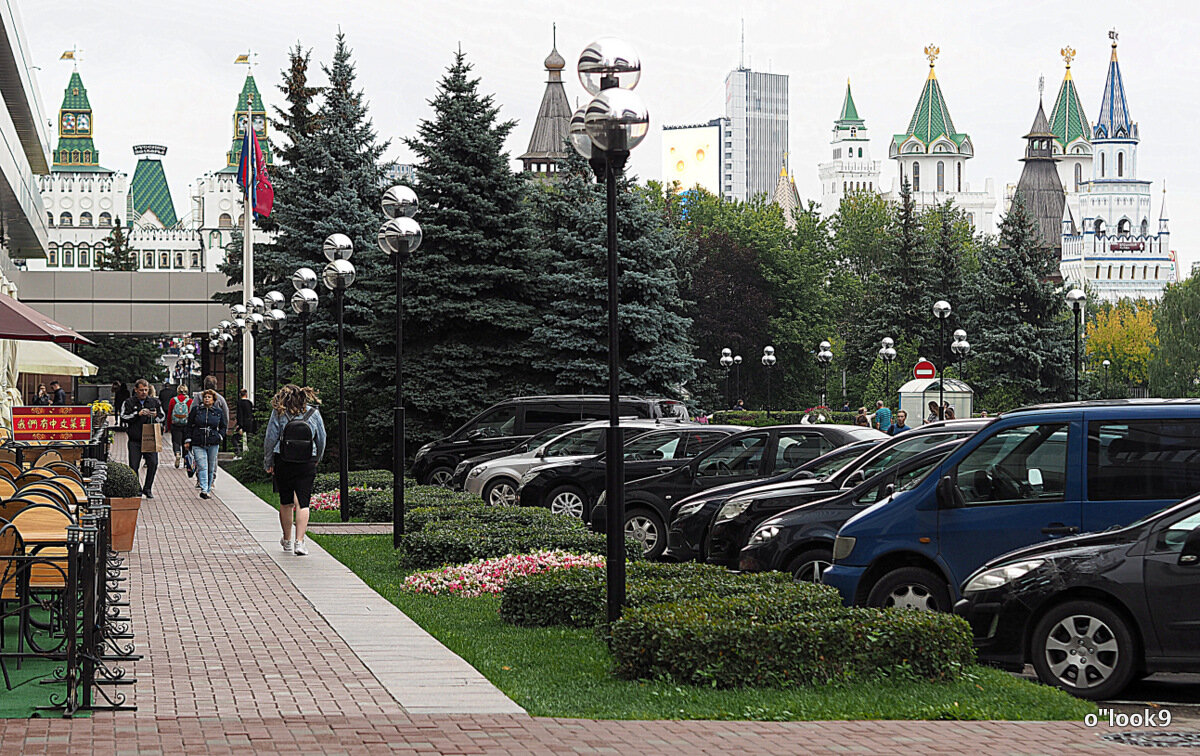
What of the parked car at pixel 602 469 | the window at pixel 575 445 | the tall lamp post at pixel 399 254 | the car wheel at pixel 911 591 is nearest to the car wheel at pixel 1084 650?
the car wheel at pixel 911 591

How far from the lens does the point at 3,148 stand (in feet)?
115

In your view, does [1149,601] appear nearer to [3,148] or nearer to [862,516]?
[862,516]

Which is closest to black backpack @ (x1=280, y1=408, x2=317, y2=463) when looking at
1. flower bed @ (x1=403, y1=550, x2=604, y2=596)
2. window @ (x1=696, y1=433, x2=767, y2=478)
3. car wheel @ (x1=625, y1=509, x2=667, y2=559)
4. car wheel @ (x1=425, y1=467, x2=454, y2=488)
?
flower bed @ (x1=403, y1=550, x2=604, y2=596)

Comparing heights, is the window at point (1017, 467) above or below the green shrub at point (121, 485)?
above

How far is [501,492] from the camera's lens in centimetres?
2178

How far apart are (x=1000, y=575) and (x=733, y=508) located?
501 centimetres

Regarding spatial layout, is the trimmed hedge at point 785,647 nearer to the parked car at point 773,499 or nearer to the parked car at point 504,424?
the parked car at point 773,499

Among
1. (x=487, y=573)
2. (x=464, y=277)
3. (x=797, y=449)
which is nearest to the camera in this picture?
(x=487, y=573)

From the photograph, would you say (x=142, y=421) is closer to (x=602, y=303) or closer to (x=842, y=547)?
(x=602, y=303)

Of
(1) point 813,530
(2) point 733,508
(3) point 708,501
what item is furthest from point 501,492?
(1) point 813,530

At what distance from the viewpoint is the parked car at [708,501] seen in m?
15.2

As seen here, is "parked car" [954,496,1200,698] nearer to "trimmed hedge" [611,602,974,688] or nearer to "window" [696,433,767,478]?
"trimmed hedge" [611,602,974,688]

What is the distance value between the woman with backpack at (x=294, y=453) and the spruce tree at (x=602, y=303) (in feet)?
65.2

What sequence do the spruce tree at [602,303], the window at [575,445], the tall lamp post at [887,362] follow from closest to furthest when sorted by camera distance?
1. the window at [575,445]
2. the spruce tree at [602,303]
3. the tall lamp post at [887,362]
